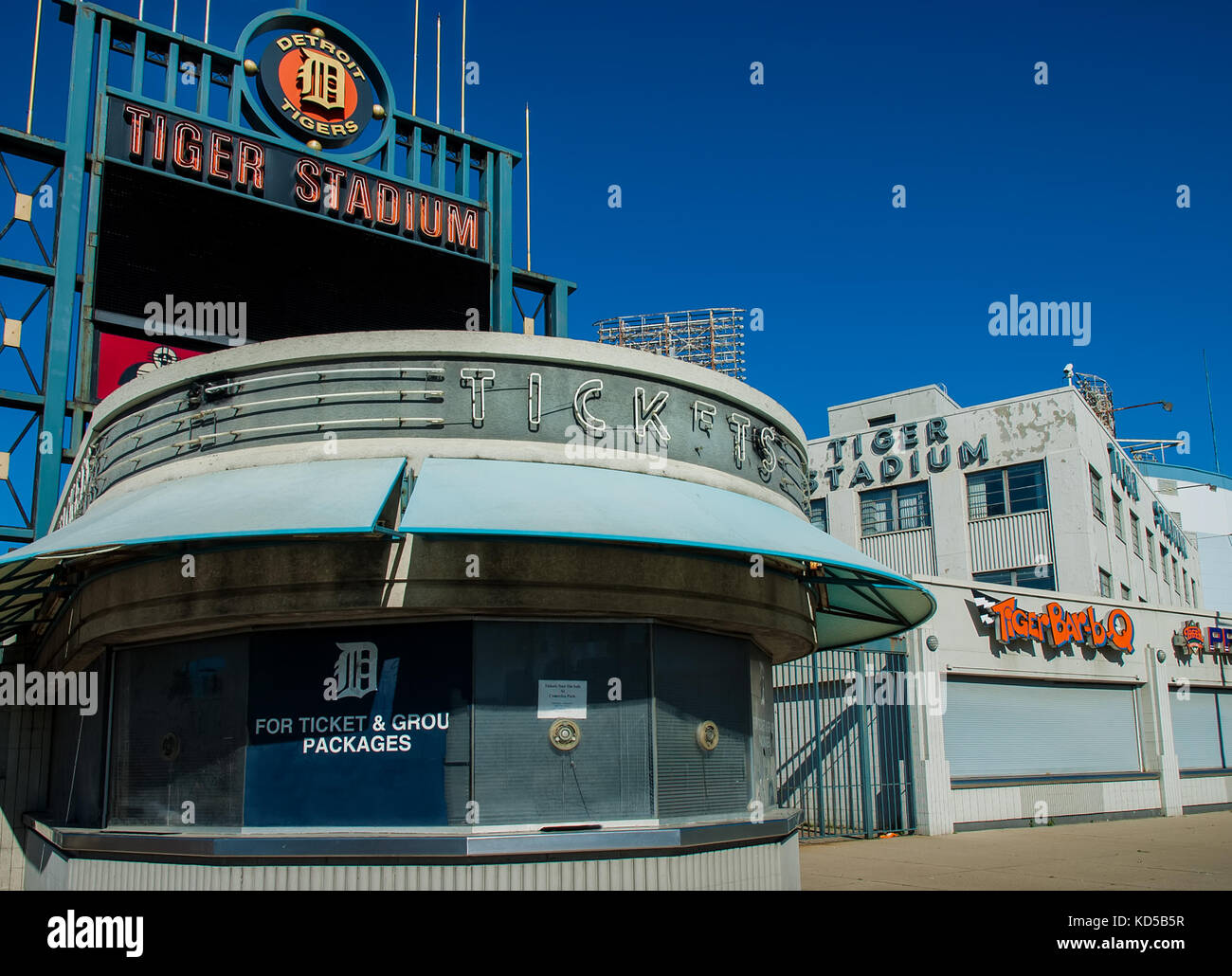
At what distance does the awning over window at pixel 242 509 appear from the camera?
8.51 m

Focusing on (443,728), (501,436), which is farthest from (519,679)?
(501,436)

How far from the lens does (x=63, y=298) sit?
1500cm

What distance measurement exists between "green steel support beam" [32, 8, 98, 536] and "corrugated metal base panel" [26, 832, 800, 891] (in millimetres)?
6188

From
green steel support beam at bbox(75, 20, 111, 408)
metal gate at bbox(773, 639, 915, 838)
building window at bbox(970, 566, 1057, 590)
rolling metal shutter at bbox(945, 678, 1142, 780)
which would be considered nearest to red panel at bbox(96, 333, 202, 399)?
green steel support beam at bbox(75, 20, 111, 408)

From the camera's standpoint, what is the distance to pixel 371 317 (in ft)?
59.1

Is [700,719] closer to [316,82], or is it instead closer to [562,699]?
[562,699]

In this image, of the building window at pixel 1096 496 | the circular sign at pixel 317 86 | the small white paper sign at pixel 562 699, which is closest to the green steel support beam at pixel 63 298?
the circular sign at pixel 317 86

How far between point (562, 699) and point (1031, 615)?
15.1 m

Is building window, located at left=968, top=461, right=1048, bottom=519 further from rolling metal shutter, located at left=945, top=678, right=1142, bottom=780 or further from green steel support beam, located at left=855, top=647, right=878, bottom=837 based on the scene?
green steel support beam, located at left=855, top=647, right=878, bottom=837

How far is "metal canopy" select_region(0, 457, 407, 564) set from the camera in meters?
8.51

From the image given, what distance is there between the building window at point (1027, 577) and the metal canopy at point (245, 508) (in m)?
25.2

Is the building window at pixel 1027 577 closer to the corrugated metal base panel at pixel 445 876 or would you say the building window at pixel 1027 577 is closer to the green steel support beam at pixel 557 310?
the green steel support beam at pixel 557 310
